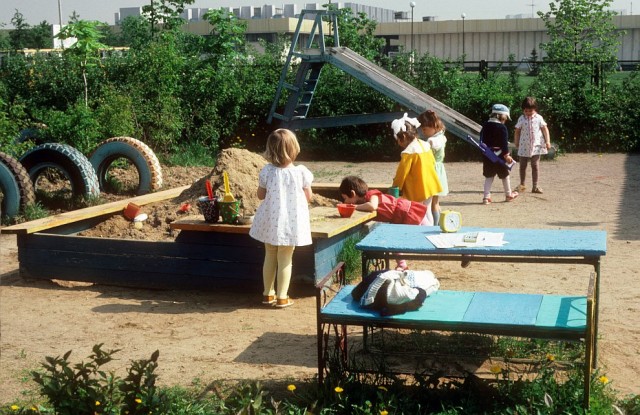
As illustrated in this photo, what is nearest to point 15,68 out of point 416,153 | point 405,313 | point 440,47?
point 416,153

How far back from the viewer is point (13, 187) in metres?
10.5

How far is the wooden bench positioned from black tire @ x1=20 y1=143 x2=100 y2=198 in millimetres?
6348

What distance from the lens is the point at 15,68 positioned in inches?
722

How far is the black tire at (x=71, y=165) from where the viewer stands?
433 inches

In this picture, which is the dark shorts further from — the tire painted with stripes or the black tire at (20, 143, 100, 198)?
the tire painted with stripes

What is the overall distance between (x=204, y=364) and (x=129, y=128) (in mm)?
9360

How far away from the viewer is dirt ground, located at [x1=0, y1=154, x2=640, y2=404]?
5.68m

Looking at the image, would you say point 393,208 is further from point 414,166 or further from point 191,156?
point 191,156

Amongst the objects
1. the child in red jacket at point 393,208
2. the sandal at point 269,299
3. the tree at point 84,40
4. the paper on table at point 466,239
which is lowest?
the sandal at point 269,299

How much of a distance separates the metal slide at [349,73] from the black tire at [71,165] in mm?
6730

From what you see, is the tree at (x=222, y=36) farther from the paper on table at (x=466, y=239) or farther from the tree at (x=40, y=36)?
the tree at (x=40, y=36)

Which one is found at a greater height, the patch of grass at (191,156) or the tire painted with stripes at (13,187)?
the tire painted with stripes at (13,187)

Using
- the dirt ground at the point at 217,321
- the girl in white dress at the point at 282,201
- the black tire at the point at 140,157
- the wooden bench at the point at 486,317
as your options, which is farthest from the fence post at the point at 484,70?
the wooden bench at the point at 486,317

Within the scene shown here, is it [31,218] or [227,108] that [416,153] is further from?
[227,108]
